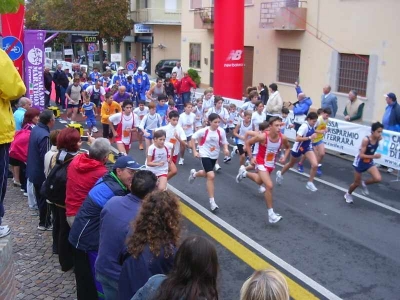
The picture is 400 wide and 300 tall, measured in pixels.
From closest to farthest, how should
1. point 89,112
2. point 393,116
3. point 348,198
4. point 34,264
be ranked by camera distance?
point 34,264 < point 348,198 < point 393,116 < point 89,112

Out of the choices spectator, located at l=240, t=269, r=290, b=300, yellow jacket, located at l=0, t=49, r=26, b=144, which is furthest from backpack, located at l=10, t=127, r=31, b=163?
spectator, located at l=240, t=269, r=290, b=300

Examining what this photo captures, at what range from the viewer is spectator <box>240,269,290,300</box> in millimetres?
2648

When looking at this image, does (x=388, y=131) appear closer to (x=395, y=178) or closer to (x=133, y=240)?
(x=395, y=178)

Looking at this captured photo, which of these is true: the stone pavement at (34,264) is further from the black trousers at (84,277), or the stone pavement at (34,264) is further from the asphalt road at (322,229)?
the asphalt road at (322,229)

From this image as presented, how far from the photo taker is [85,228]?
4.75 metres

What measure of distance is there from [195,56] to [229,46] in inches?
543

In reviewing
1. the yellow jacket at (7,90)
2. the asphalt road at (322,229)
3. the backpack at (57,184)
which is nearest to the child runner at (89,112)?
the asphalt road at (322,229)

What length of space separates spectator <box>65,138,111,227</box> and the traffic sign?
8.30 metres

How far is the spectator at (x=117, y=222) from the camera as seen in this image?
3.87 meters

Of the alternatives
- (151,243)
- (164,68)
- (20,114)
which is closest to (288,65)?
(164,68)

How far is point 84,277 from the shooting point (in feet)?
17.0

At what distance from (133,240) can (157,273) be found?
0.91 ft

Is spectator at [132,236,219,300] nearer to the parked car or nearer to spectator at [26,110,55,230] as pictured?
spectator at [26,110,55,230]

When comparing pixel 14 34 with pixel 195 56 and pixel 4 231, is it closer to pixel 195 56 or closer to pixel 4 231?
pixel 4 231
